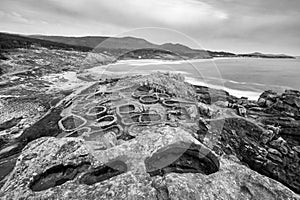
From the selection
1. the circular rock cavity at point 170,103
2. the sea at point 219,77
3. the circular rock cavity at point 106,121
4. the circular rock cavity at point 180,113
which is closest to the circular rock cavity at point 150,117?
the circular rock cavity at point 180,113

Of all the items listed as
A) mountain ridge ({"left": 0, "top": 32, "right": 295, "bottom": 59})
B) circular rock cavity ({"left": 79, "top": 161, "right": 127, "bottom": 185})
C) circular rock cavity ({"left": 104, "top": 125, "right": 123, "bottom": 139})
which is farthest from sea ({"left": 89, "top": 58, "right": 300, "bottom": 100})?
circular rock cavity ({"left": 79, "top": 161, "right": 127, "bottom": 185})

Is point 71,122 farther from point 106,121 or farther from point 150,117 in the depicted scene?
point 150,117

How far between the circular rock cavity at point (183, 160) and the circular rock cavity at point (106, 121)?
3.97 metres

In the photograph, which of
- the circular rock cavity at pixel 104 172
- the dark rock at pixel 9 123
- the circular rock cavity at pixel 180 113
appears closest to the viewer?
the circular rock cavity at pixel 104 172

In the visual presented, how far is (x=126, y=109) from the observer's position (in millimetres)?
10461

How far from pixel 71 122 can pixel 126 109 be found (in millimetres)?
2866

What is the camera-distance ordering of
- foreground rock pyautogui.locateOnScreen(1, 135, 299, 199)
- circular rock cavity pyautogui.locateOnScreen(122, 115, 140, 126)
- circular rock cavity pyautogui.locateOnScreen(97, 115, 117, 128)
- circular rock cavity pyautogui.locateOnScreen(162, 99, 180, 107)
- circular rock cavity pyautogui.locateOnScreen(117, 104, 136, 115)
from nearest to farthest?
foreground rock pyautogui.locateOnScreen(1, 135, 299, 199) → circular rock cavity pyautogui.locateOnScreen(97, 115, 117, 128) → circular rock cavity pyautogui.locateOnScreen(122, 115, 140, 126) → circular rock cavity pyautogui.locateOnScreen(117, 104, 136, 115) → circular rock cavity pyautogui.locateOnScreen(162, 99, 180, 107)

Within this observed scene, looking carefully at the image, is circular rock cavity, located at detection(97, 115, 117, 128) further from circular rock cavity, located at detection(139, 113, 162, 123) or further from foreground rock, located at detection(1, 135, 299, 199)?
foreground rock, located at detection(1, 135, 299, 199)

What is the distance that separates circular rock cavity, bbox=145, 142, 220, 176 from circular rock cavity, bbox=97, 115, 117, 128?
3974 millimetres

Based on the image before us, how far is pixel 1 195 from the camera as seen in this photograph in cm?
403

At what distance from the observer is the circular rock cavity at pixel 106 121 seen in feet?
26.7

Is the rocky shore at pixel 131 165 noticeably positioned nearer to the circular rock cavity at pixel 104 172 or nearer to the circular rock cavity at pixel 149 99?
the circular rock cavity at pixel 104 172

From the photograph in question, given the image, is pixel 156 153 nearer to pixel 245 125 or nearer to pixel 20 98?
pixel 245 125

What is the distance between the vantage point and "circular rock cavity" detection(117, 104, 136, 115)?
9.71m
